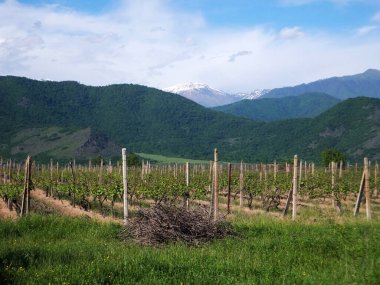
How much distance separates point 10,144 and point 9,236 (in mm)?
107956

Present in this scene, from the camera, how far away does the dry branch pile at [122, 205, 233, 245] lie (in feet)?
34.6

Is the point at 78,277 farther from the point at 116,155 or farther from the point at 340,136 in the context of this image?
the point at 340,136

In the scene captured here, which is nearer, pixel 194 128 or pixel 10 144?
pixel 10 144

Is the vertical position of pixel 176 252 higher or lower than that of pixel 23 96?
lower

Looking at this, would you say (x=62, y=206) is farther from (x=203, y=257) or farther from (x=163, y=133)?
(x=163, y=133)

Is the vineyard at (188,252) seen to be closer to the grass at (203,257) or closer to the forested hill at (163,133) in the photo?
the grass at (203,257)

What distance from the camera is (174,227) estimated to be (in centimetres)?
1066

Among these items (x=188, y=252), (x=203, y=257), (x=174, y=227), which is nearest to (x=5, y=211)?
(x=174, y=227)

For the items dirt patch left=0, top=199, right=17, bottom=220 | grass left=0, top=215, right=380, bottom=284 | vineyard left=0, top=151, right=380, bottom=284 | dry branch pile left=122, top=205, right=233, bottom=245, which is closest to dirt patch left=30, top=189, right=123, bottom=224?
dirt patch left=0, top=199, right=17, bottom=220

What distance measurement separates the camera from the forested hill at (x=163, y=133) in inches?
4473

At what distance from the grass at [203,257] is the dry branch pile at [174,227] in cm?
36

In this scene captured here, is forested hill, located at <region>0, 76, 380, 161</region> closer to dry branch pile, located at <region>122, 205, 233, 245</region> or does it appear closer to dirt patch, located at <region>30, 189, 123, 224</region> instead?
dirt patch, located at <region>30, 189, 123, 224</region>

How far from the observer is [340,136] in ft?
437

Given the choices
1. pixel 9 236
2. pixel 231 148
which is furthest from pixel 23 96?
pixel 9 236
